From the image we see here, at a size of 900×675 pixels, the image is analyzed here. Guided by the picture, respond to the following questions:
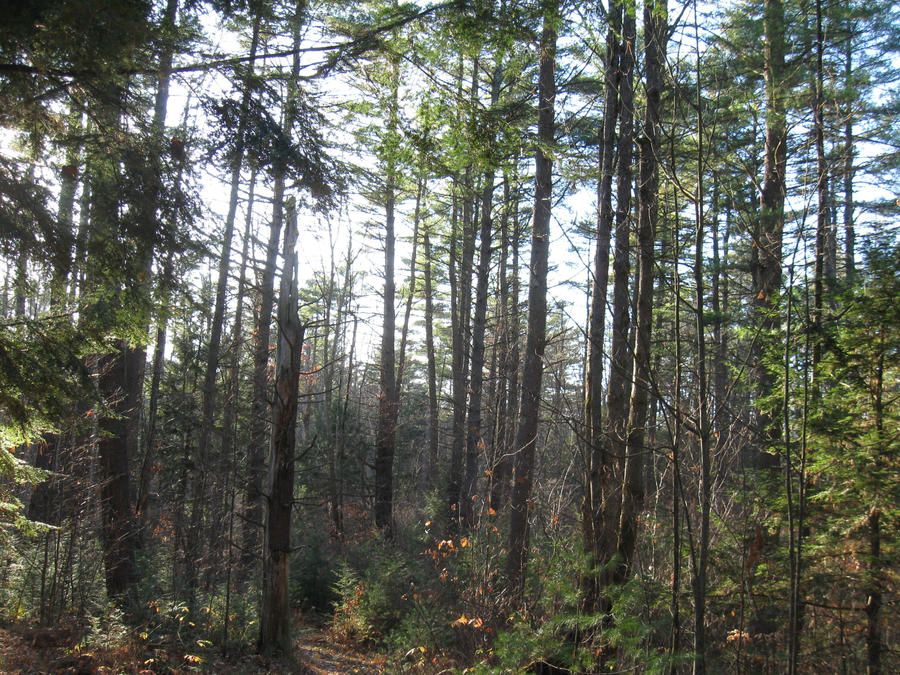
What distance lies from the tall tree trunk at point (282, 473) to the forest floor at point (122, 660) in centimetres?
39

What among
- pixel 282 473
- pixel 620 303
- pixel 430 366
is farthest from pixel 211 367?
pixel 620 303

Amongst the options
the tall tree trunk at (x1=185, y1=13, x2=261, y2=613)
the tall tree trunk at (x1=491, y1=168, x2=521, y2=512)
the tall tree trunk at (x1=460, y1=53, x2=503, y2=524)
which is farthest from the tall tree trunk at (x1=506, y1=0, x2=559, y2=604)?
the tall tree trunk at (x1=185, y1=13, x2=261, y2=613)

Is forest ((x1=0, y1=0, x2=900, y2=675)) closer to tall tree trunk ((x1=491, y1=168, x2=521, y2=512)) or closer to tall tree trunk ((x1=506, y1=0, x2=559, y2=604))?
tall tree trunk ((x1=506, y1=0, x2=559, y2=604))

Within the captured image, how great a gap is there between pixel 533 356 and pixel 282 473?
12.5ft

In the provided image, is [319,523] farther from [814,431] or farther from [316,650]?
[814,431]

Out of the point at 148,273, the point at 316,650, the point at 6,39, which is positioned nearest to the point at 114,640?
the point at 316,650

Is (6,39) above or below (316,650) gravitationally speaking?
above

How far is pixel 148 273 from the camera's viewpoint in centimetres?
510

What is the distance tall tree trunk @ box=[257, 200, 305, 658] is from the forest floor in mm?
385

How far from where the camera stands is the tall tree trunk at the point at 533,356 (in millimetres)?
7465

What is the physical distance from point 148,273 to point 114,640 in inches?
175

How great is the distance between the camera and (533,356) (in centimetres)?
817

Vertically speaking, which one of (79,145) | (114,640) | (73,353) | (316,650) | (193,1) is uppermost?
(193,1)

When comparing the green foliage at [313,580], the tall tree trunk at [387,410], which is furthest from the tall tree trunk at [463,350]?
the green foliage at [313,580]
